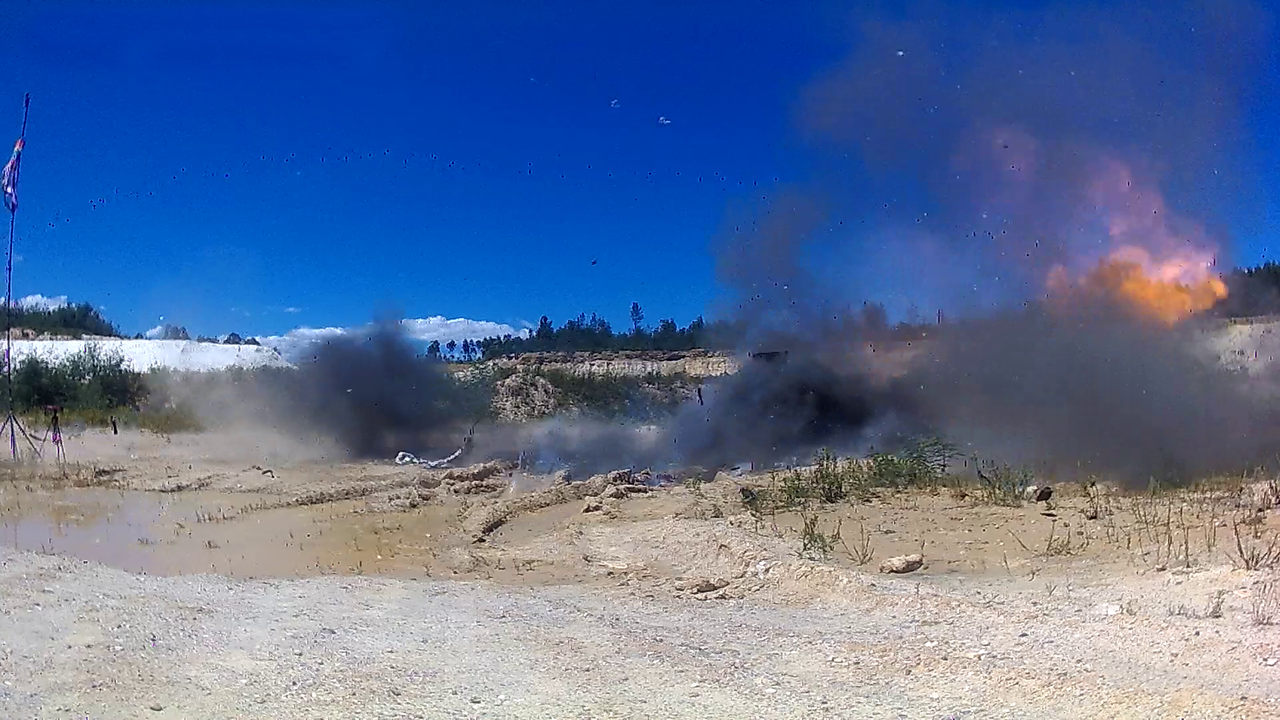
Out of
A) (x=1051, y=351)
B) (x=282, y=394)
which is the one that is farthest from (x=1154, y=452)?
(x=282, y=394)

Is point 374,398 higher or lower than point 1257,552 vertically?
higher

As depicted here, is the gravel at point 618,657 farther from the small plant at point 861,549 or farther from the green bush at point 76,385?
the green bush at point 76,385

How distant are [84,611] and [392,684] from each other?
4042 mm

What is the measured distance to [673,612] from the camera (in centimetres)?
913

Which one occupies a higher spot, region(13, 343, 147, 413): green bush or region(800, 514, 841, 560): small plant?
region(13, 343, 147, 413): green bush

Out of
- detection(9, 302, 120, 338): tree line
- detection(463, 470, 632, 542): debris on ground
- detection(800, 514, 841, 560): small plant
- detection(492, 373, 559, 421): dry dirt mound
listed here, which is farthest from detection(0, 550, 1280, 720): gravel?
detection(9, 302, 120, 338): tree line

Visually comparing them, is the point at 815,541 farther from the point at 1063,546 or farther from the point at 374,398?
the point at 374,398

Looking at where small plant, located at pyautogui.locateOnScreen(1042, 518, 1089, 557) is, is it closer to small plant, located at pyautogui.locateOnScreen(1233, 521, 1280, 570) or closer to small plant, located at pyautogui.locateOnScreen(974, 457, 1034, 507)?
small plant, located at pyautogui.locateOnScreen(1233, 521, 1280, 570)

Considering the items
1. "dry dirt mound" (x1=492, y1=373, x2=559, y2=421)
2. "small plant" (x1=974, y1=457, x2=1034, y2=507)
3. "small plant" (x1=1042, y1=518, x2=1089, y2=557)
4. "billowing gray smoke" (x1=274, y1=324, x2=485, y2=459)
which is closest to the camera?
"small plant" (x1=1042, y1=518, x2=1089, y2=557)

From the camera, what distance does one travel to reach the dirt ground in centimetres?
626

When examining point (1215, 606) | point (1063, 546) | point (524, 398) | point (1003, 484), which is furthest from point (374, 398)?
point (1215, 606)

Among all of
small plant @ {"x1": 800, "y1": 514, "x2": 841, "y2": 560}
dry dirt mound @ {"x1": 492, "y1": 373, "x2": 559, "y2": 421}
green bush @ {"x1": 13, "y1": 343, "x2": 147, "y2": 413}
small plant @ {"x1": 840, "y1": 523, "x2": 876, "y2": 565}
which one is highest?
green bush @ {"x1": 13, "y1": 343, "x2": 147, "y2": 413}

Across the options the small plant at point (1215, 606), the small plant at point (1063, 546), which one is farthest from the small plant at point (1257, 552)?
the small plant at point (1063, 546)

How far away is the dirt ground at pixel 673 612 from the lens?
6.26 meters
